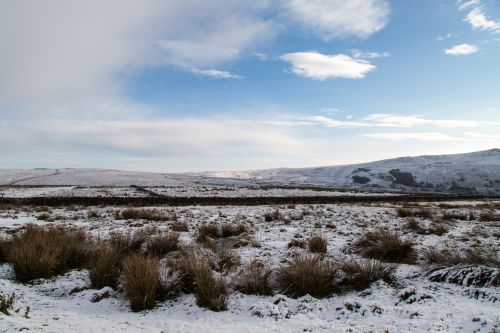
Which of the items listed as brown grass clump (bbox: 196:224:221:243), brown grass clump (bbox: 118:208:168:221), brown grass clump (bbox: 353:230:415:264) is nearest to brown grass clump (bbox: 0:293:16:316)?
brown grass clump (bbox: 196:224:221:243)

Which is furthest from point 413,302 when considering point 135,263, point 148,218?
point 148,218

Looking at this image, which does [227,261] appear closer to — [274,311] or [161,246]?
[161,246]

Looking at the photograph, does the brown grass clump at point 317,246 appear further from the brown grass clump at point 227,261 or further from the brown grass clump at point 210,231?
the brown grass clump at point 210,231

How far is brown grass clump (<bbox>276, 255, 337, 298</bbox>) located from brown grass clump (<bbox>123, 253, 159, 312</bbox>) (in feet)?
6.87

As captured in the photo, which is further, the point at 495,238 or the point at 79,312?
the point at 495,238

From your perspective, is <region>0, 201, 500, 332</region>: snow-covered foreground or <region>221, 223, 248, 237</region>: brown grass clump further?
<region>221, 223, 248, 237</region>: brown grass clump

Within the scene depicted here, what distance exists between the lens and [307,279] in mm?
5727

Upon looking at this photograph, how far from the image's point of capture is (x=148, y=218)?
50.4 feet

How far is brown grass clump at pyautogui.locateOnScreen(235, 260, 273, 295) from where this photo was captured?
18.8ft

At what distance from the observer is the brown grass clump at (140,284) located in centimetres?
509

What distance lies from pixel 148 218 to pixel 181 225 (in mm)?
3460

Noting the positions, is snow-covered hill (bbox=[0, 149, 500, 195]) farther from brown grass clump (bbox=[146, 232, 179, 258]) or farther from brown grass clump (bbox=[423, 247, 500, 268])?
brown grass clump (bbox=[423, 247, 500, 268])

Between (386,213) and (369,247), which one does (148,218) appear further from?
(386,213)

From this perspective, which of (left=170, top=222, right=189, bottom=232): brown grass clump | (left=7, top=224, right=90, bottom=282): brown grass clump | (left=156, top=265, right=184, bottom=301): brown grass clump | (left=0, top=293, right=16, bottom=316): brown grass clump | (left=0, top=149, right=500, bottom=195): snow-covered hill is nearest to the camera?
(left=0, top=293, right=16, bottom=316): brown grass clump
